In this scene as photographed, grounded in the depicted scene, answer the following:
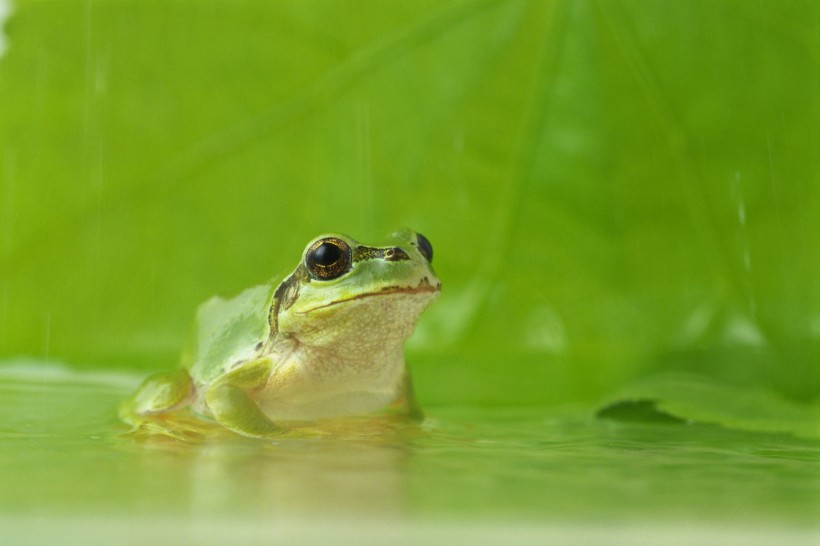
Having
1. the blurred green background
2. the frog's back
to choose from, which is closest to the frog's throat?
the frog's back

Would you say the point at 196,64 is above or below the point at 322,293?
above

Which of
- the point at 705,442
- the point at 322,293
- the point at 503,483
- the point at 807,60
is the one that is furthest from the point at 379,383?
the point at 807,60

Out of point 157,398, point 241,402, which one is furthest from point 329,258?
point 157,398

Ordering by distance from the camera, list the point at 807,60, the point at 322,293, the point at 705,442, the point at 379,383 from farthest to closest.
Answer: the point at 807,60, the point at 379,383, the point at 322,293, the point at 705,442

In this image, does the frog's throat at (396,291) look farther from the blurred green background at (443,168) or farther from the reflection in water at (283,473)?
the blurred green background at (443,168)

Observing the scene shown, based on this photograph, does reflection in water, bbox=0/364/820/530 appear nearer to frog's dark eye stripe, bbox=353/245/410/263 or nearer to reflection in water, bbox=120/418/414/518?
reflection in water, bbox=120/418/414/518

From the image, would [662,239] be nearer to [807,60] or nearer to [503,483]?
[807,60]

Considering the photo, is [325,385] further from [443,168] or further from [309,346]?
[443,168]
